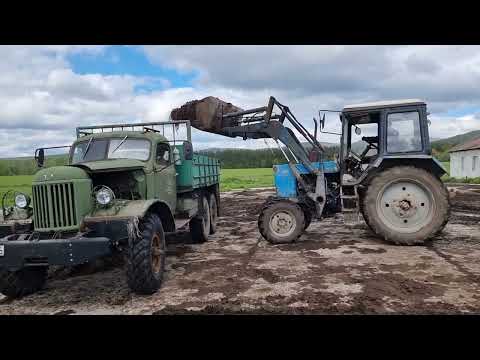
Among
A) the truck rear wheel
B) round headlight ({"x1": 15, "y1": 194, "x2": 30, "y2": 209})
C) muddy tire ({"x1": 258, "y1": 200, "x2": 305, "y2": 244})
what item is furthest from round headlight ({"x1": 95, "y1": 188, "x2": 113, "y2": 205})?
muddy tire ({"x1": 258, "y1": 200, "x2": 305, "y2": 244})

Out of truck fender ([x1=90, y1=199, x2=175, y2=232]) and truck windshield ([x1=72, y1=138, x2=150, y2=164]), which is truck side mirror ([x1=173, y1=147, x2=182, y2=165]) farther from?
truck fender ([x1=90, y1=199, x2=175, y2=232])

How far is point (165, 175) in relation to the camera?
6.56 meters

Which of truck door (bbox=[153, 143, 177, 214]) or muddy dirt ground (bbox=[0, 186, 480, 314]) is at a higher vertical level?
truck door (bbox=[153, 143, 177, 214])

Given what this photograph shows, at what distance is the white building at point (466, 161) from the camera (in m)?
28.2

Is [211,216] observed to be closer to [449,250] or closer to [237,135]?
[237,135]

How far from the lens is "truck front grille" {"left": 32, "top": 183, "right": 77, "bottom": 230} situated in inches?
183

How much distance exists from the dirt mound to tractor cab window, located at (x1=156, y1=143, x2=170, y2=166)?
4.85 ft

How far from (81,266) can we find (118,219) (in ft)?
8.18

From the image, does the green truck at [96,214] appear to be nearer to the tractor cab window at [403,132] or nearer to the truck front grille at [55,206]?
the truck front grille at [55,206]

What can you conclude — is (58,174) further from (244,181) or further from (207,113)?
(244,181)

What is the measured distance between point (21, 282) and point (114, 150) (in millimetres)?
2441

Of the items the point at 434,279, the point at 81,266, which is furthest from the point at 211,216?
the point at 434,279

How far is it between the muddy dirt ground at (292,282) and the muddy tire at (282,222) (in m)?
0.22

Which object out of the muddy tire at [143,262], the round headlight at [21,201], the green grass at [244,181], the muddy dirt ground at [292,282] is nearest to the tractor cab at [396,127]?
the muddy dirt ground at [292,282]
